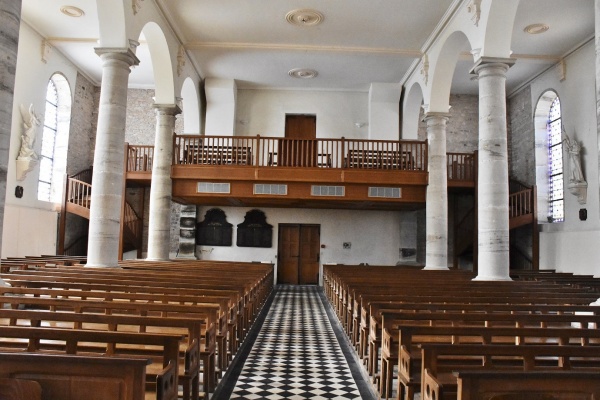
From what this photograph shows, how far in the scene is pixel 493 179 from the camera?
9445 millimetres

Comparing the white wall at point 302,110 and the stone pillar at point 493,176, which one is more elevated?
the white wall at point 302,110

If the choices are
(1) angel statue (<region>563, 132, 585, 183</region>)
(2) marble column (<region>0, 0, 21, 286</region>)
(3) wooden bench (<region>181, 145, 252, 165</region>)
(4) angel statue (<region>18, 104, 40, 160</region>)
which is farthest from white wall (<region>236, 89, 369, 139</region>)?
(2) marble column (<region>0, 0, 21, 286</region>)

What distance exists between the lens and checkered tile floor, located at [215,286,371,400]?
16.3 feet

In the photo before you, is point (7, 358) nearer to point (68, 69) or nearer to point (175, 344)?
point (175, 344)

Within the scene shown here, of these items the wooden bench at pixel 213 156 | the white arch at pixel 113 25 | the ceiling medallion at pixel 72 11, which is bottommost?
the wooden bench at pixel 213 156

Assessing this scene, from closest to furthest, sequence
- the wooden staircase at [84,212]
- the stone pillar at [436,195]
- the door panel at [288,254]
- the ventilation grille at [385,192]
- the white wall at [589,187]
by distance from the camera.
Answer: the white wall at [589,187], the stone pillar at [436,195], the ventilation grille at [385,192], the wooden staircase at [84,212], the door panel at [288,254]

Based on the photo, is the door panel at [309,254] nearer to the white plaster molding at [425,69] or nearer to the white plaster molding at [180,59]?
the white plaster molding at [425,69]

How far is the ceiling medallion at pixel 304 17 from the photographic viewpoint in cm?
1258

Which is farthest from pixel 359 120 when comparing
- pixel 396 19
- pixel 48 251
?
pixel 48 251

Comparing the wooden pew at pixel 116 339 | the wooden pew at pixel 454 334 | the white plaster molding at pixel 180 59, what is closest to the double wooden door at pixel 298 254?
the white plaster molding at pixel 180 59

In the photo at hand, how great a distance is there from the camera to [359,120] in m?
19.1

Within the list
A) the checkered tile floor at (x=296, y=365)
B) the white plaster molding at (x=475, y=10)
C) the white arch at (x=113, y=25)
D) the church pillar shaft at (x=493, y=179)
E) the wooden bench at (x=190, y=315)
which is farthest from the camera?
the white plaster molding at (x=475, y=10)

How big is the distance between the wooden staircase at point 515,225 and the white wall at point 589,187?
55 cm

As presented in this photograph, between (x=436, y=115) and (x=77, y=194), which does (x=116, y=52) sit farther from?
(x=436, y=115)
